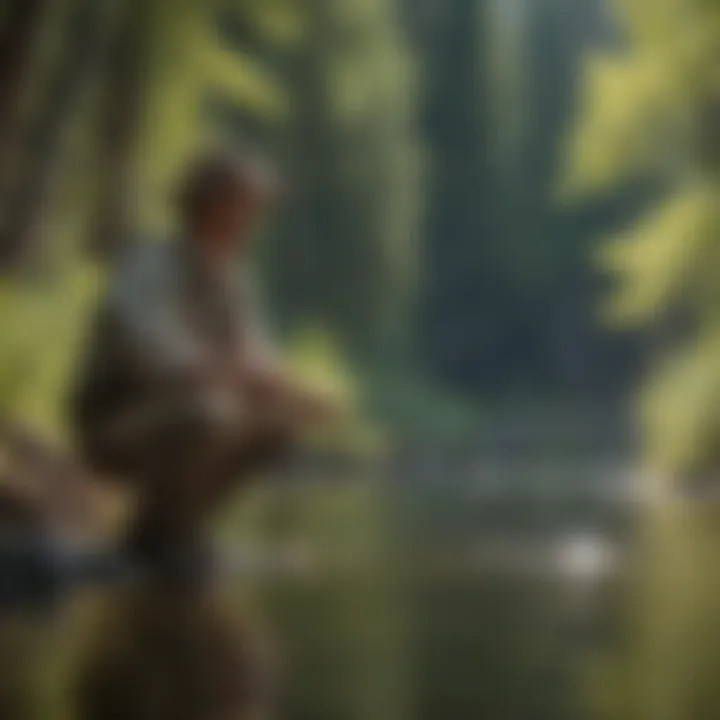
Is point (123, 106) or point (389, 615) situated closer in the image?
point (389, 615)

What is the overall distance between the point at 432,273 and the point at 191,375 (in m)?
0.30

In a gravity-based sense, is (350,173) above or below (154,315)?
above

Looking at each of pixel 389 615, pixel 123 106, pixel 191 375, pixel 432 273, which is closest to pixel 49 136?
pixel 123 106

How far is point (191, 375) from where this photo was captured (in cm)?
168

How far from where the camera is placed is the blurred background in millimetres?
1639

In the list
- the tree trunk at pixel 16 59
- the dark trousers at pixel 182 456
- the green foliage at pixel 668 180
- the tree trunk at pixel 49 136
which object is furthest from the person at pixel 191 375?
the green foliage at pixel 668 180

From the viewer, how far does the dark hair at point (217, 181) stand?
5.60 feet

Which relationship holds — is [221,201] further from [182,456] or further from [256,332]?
[182,456]

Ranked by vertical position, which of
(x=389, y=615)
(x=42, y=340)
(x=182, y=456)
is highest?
(x=42, y=340)

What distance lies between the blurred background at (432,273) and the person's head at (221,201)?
0.02 m

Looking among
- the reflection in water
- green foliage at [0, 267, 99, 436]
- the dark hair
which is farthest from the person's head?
the reflection in water

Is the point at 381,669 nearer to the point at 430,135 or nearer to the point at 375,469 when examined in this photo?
the point at 375,469

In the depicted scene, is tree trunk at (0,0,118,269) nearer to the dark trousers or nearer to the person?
the person

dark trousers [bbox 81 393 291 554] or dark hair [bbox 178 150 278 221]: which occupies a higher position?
dark hair [bbox 178 150 278 221]
